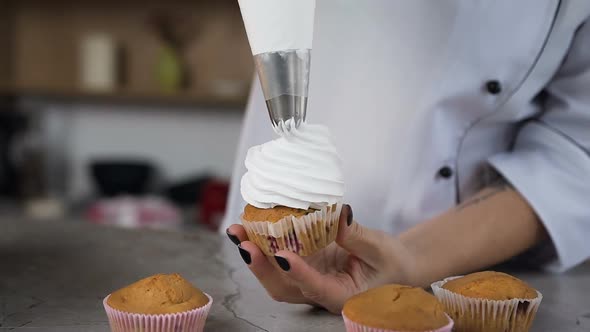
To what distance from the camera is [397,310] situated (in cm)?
71

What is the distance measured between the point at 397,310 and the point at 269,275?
0.17 m

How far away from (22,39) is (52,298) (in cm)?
258

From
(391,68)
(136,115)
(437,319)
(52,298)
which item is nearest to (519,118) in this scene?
(391,68)

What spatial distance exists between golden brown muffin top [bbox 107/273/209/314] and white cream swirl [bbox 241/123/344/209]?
13 centimetres

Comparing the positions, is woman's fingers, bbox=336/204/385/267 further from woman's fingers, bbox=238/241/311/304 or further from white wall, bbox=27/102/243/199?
white wall, bbox=27/102/243/199

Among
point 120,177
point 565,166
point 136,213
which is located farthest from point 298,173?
point 120,177

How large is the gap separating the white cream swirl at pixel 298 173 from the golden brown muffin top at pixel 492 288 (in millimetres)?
188

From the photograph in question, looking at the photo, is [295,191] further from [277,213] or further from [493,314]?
[493,314]

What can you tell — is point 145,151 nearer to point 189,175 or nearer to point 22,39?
point 189,175

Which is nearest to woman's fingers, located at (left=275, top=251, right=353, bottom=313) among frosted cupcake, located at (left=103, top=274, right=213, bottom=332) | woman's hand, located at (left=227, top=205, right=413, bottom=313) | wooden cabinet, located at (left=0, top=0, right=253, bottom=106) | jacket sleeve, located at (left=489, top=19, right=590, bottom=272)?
woman's hand, located at (left=227, top=205, right=413, bottom=313)

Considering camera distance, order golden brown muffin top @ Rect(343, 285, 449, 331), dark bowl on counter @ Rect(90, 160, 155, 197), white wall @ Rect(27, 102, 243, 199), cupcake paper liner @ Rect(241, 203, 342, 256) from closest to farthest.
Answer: golden brown muffin top @ Rect(343, 285, 449, 331), cupcake paper liner @ Rect(241, 203, 342, 256), dark bowl on counter @ Rect(90, 160, 155, 197), white wall @ Rect(27, 102, 243, 199)

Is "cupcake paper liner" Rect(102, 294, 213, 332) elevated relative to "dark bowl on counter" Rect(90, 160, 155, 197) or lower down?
elevated

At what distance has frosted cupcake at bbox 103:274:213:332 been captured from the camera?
74cm

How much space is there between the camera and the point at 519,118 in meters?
1.18
